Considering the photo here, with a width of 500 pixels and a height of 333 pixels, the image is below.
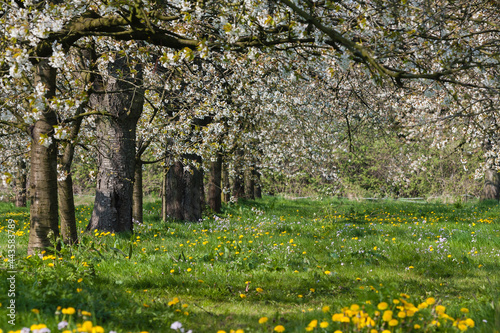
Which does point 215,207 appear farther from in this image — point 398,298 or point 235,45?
point 398,298

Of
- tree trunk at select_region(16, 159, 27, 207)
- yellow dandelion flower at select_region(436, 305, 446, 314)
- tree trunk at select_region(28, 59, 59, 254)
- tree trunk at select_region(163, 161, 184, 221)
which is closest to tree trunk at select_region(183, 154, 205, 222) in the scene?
tree trunk at select_region(163, 161, 184, 221)

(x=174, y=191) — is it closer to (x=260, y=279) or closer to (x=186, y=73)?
(x=186, y=73)

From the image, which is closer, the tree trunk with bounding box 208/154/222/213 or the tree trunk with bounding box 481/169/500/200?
the tree trunk with bounding box 208/154/222/213

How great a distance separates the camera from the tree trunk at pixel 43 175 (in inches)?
212

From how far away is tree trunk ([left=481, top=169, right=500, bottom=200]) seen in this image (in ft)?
61.2

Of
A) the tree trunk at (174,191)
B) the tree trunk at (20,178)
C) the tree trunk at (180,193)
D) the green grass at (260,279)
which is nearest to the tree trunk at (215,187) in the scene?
the tree trunk at (180,193)

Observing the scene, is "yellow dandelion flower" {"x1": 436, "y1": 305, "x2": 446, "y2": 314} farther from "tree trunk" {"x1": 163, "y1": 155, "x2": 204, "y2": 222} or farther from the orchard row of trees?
"tree trunk" {"x1": 163, "y1": 155, "x2": 204, "y2": 222}

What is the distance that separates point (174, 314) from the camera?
11.5ft

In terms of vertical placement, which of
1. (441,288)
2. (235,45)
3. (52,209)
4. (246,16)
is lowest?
(441,288)

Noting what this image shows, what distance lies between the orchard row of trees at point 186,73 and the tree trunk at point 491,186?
2.88 meters

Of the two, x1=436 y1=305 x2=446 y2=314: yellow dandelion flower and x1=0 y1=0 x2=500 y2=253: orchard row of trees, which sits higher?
x1=0 y1=0 x2=500 y2=253: orchard row of trees

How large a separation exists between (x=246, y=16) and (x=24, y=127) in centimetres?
358

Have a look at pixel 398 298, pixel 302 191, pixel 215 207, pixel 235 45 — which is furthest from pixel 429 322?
pixel 302 191

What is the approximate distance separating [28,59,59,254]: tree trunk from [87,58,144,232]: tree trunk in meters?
2.30
